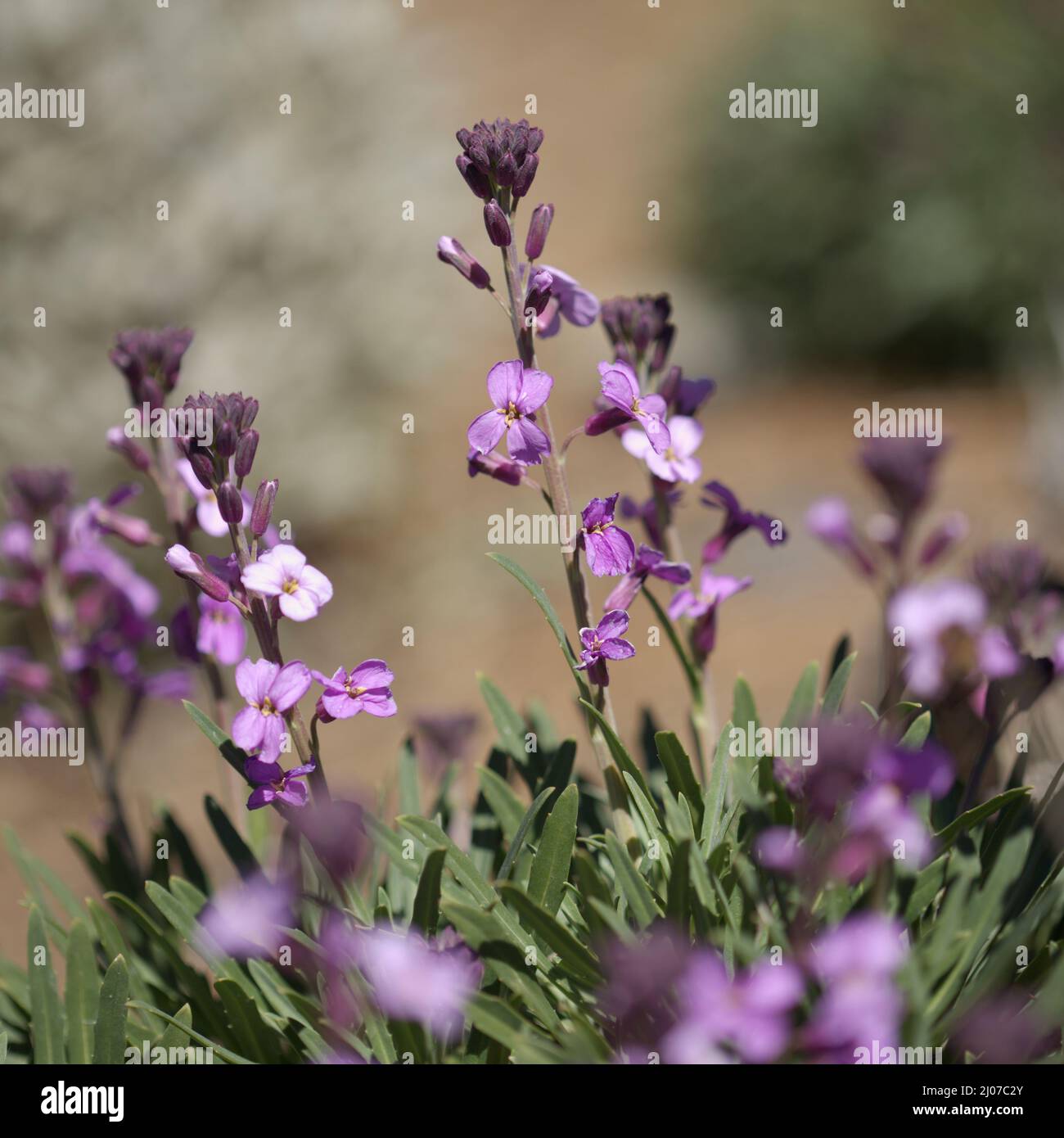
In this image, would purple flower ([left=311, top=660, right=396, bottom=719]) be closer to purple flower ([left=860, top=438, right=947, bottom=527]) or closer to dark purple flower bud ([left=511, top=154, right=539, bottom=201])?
dark purple flower bud ([left=511, top=154, right=539, bottom=201])

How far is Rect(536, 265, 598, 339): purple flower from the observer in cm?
158

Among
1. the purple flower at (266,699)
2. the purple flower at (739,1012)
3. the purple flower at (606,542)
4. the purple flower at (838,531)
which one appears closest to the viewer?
the purple flower at (739,1012)

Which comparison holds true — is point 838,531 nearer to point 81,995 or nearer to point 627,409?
point 627,409

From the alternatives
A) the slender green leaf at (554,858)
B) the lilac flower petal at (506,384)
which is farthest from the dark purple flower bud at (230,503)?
the slender green leaf at (554,858)

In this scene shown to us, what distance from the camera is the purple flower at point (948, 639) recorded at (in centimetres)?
152

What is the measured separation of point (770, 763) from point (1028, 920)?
37cm

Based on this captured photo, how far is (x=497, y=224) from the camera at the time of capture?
1.46 m

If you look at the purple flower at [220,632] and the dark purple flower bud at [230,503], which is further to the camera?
the purple flower at [220,632]

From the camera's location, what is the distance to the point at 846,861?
1.11 m

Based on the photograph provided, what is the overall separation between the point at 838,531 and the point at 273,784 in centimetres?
114

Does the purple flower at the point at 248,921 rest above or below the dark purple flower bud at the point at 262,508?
below

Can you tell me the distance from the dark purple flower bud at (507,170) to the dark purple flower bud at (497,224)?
0.14ft

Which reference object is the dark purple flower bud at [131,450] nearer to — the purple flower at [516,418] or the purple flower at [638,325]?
the purple flower at [516,418]

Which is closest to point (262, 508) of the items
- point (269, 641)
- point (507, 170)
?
point (269, 641)
